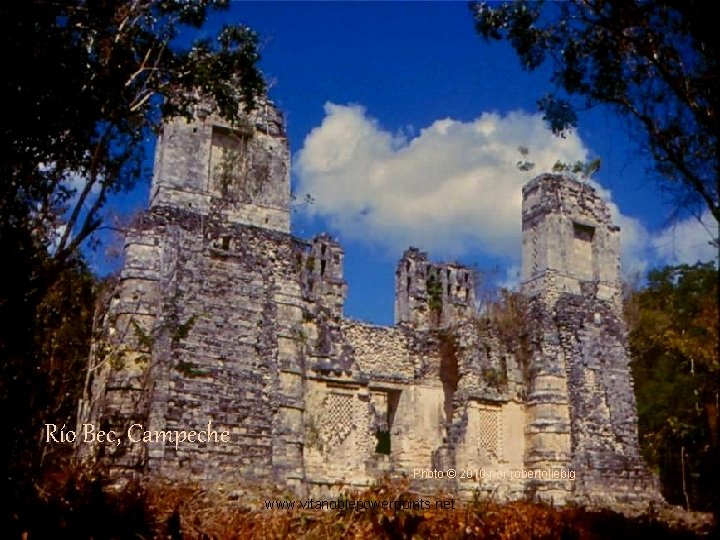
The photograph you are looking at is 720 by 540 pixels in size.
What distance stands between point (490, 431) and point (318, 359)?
4847mm

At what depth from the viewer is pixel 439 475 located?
54.5 ft

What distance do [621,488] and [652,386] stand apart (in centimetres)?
794

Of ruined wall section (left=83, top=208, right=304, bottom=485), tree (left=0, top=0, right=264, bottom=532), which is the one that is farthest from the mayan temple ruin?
tree (left=0, top=0, right=264, bottom=532)

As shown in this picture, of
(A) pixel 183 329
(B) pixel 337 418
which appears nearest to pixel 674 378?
(B) pixel 337 418

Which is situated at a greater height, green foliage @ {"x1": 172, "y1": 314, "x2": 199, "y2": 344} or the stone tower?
the stone tower

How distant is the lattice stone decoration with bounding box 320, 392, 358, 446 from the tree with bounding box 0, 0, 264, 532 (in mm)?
6737

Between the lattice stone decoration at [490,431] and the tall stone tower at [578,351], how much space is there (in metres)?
0.69

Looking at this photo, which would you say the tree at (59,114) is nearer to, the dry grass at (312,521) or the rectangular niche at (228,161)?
the dry grass at (312,521)

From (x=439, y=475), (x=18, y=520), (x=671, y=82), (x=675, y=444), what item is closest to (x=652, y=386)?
(x=675, y=444)

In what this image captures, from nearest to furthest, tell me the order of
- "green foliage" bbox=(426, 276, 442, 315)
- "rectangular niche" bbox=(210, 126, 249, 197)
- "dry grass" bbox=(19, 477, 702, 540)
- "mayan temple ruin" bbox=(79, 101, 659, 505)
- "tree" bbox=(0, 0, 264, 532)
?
"dry grass" bbox=(19, 477, 702, 540) → "tree" bbox=(0, 0, 264, 532) → "mayan temple ruin" bbox=(79, 101, 659, 505) → "rectangular niche" bbox=(210, 126, 249, 197) → "green foliage" bbox=(426, 276, 442, 315)

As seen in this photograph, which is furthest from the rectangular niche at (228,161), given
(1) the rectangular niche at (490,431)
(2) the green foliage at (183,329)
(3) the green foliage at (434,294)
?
(3) the green foliage at (434,294)

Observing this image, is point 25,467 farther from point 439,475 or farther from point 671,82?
point 439,475

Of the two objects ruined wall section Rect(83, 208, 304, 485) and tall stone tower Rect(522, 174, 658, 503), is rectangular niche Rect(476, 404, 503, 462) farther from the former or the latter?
ruined wall section Rect(83, 208, 304, 485)

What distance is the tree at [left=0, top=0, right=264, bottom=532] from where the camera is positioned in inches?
256
